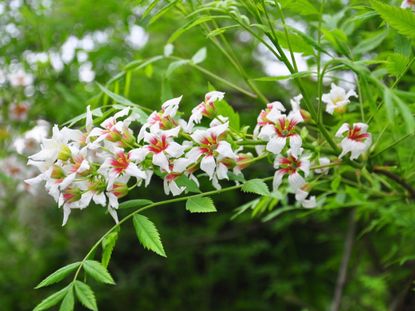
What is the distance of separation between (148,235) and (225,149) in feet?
0.66

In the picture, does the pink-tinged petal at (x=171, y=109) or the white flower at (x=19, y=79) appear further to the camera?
the white flower at (x=19, y=79)

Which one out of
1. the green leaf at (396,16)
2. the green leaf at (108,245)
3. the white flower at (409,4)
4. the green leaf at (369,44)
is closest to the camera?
the green leaf at (396,16)

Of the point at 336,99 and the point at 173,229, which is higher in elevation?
the point at 336,99

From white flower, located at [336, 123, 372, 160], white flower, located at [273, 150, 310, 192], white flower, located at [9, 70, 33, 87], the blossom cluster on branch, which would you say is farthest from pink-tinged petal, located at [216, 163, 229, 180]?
white flower, located at [9, 70, 33, 87]

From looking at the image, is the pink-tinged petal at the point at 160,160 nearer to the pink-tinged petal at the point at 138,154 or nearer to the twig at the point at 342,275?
the pink-tinged petal at the point at 138,154

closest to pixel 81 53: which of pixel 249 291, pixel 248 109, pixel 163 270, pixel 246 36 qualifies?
pixel 248 109

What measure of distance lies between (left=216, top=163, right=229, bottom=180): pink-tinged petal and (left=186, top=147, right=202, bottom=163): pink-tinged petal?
0.14 feet

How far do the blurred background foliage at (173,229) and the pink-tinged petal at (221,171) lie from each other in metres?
1.03

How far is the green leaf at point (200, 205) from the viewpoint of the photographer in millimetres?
869

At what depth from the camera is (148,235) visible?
0.89 metres

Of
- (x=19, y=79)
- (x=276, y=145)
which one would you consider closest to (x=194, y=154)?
(x=276, y=145)

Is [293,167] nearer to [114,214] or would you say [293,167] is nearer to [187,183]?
[187,183]

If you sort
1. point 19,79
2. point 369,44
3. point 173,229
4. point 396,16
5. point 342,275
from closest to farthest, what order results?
point 396,16 → point 369,44 → point 342,275 → point 19,79 → point 173,229

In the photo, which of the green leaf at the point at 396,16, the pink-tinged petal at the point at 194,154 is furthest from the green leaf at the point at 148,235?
the green leaf at the point at 396,16
